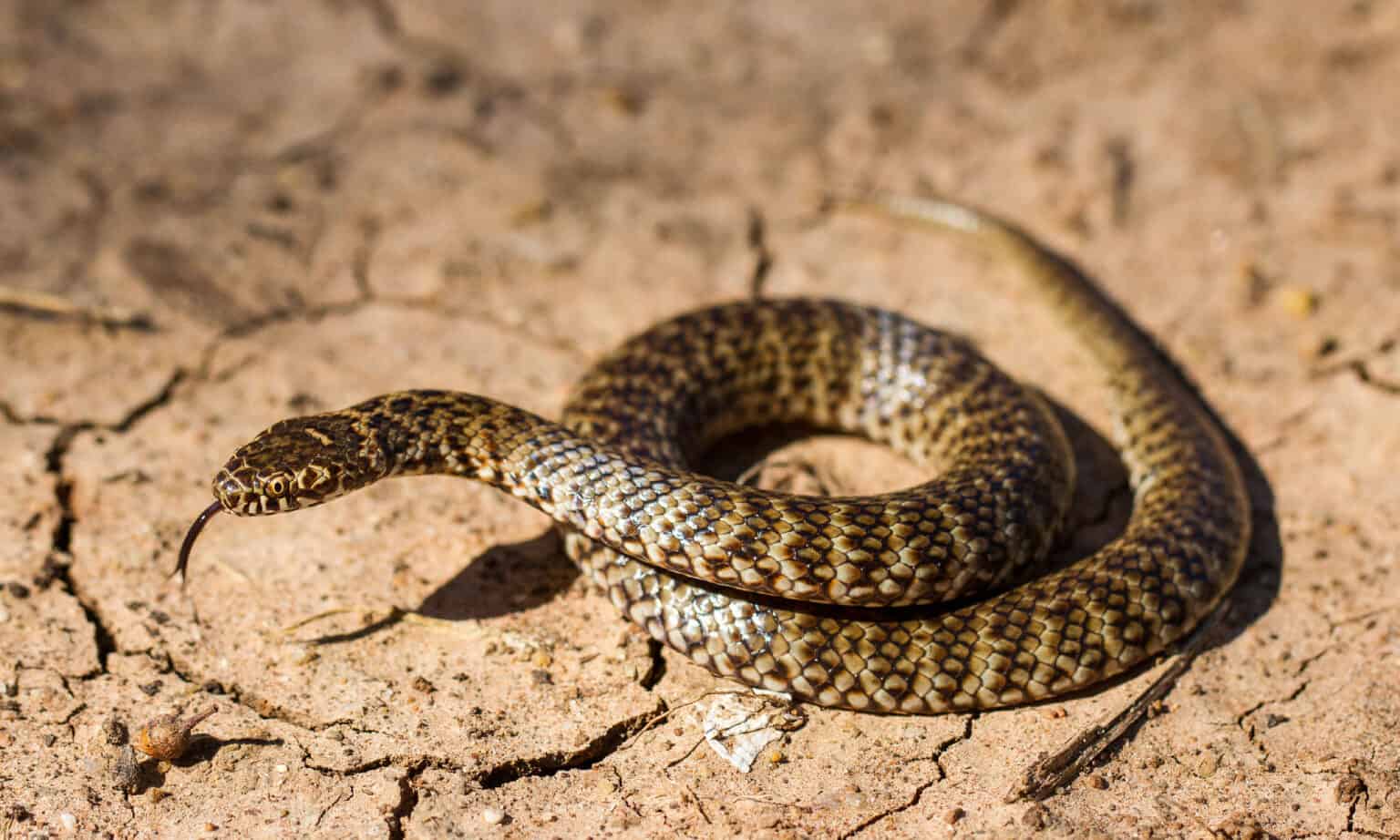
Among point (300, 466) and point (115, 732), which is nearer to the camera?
point (115, 732)

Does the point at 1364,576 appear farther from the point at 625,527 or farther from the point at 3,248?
the point at 3,248

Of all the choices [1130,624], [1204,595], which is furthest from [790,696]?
[1204,595]

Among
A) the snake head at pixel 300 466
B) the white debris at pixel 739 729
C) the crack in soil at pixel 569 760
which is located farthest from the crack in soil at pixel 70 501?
the white debris at pixel 739 729

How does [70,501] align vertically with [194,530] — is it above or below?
below

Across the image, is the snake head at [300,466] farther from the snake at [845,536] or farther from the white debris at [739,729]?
the white debris at [739,729]

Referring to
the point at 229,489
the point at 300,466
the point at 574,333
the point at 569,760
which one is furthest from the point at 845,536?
the point at 574,333

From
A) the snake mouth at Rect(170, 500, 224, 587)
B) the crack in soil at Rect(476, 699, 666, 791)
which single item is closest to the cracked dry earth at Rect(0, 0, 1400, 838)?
the crack in soil at Rect(476, 699, 666, 791)

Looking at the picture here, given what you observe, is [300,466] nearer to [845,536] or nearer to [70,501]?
[70,501]
